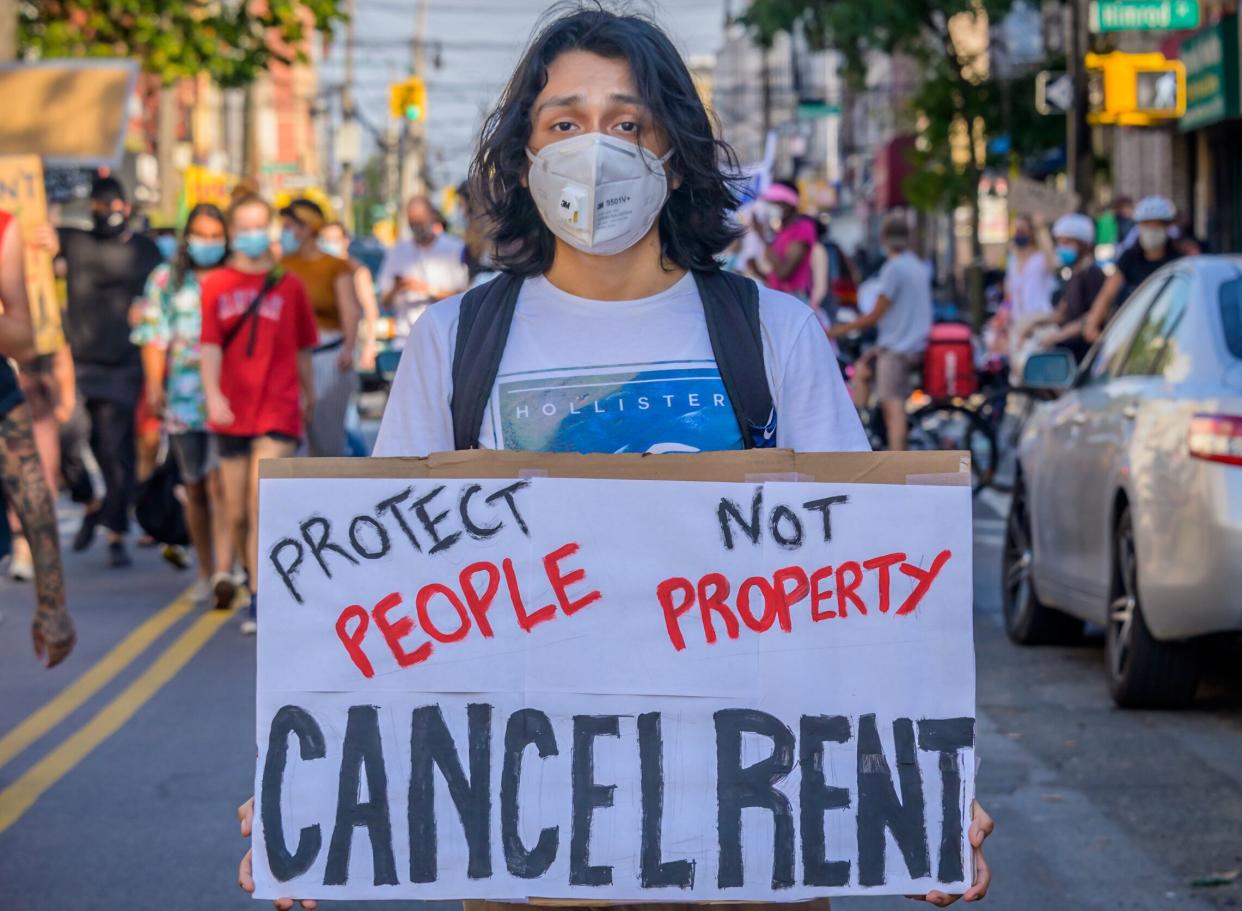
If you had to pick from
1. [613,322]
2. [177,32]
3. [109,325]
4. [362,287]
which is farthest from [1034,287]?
[613,322]

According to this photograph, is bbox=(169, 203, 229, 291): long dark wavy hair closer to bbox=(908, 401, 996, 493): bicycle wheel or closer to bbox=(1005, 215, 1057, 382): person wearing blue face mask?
bbox=(908, 401, 996, 493): bicycle wheel

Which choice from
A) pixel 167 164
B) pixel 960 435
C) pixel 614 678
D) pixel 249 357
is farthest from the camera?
pixel 167 164

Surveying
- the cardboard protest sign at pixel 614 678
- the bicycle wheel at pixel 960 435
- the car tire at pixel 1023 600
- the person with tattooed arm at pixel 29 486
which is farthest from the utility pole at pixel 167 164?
the cardboard protest sign at pixel 614 678

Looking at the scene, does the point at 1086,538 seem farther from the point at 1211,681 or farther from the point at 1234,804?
the point at 1234,804

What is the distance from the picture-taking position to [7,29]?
18.3 meters

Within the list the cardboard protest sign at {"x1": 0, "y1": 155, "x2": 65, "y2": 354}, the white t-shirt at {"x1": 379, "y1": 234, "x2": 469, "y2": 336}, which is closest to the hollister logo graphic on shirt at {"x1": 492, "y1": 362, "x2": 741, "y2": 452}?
the cardboard protest sign at {"x1": 0, "y1": 155, "x2": 65, "y2": 354}

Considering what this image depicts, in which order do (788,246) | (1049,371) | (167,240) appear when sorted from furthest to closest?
1. (167,240)
2. (788,246)
3. (1049,371)

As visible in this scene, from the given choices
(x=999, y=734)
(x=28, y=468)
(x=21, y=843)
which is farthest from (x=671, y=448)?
(x=999, y=734)

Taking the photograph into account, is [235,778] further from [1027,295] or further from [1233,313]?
[1027,295]

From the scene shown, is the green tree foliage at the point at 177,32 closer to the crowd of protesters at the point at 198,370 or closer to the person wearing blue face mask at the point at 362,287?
the person wearing blue face mask at the point at 362,287

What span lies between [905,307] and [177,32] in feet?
34.3

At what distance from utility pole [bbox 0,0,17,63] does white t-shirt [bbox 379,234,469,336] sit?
429cm

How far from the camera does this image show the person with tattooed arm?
5617 mm

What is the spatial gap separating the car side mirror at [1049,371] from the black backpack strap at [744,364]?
5.55 metres
